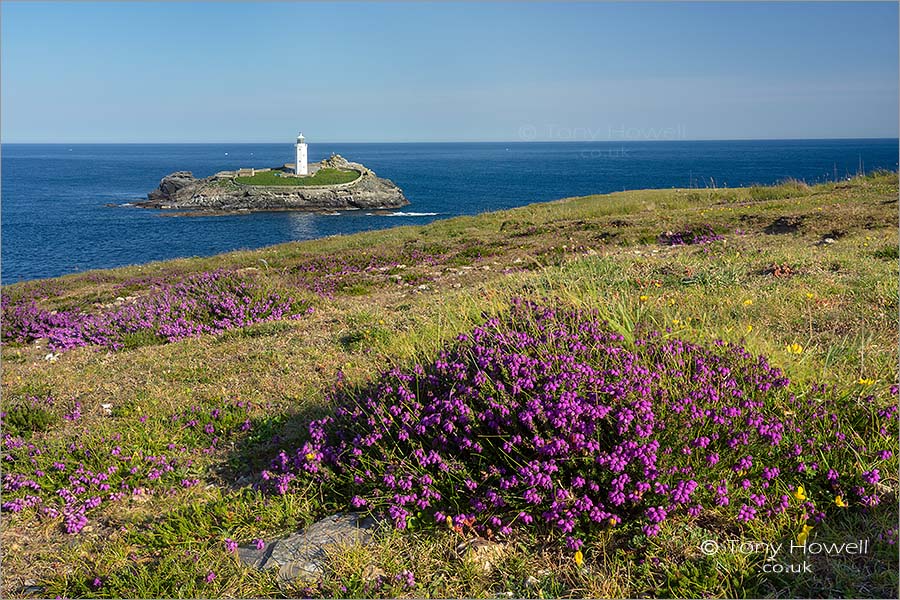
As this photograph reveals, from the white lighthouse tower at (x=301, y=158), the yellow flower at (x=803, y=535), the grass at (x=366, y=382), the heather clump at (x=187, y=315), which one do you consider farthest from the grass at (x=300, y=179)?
the yellow flower at (x=803, y=535)

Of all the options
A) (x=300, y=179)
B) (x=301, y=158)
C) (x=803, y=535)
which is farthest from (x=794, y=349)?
(x=301, y=158)

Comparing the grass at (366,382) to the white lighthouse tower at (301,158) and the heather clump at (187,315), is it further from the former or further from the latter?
the white lighthouse tower at (301,158)

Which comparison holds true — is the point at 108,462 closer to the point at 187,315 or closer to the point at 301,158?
the point at 187,315

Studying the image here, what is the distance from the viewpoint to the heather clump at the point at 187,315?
11195 millimetres

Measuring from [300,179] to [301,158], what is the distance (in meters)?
7.26

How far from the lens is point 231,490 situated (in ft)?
17.1

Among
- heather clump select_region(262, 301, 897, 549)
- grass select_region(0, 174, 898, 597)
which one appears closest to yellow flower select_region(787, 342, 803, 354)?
grass select_region(0, 174, 898, 597)

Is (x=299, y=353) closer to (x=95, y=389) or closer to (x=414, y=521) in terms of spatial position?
(x=95, y=389)

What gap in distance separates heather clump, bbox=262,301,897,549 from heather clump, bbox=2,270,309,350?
23.2 feet

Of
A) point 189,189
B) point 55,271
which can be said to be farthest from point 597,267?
point 189,189

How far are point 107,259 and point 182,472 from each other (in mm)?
59936

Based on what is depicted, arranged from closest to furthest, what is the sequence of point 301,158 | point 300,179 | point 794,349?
point 794,349 < point 300,179 < point 301,158

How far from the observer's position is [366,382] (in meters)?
6.31

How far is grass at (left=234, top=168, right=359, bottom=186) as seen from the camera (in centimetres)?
10431
